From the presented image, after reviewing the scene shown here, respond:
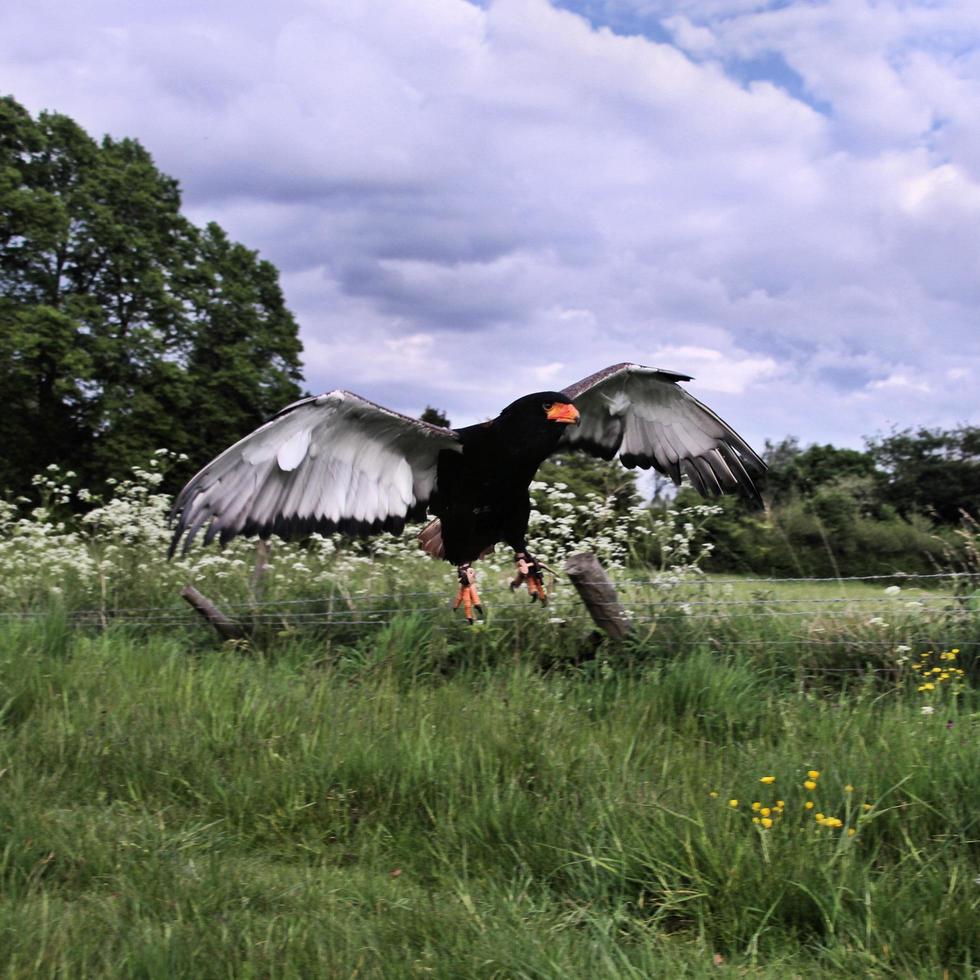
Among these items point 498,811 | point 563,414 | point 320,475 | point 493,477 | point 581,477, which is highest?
point 581,477

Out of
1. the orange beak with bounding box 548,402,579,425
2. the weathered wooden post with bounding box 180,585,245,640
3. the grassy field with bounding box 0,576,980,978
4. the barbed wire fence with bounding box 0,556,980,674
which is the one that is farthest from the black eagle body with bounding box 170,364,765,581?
the weathered wooden post with bounding box 180,585,245,640

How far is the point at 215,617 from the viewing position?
5.23 m

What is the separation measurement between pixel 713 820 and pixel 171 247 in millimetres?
21788

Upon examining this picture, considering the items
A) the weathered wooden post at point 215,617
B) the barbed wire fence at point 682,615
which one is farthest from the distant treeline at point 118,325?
the weathered wooden post at point 215,617

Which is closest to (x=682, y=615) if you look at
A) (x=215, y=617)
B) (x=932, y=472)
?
(x=215, y=617)

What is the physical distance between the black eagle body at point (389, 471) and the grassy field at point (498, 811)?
2.68ft

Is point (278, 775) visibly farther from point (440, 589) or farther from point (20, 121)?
point (20, 121)

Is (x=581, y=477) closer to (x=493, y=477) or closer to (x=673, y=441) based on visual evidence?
(x=673, y=441)

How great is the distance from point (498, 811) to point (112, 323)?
66.8 feet

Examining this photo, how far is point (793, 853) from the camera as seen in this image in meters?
2.43

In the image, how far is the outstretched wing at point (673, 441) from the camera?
394cm

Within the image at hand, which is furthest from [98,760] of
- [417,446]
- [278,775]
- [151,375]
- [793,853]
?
[151,375]

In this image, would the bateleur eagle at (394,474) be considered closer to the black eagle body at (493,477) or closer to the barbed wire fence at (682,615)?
the black eagle body at (493,477)

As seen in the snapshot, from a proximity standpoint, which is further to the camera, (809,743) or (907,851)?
(809,743)
